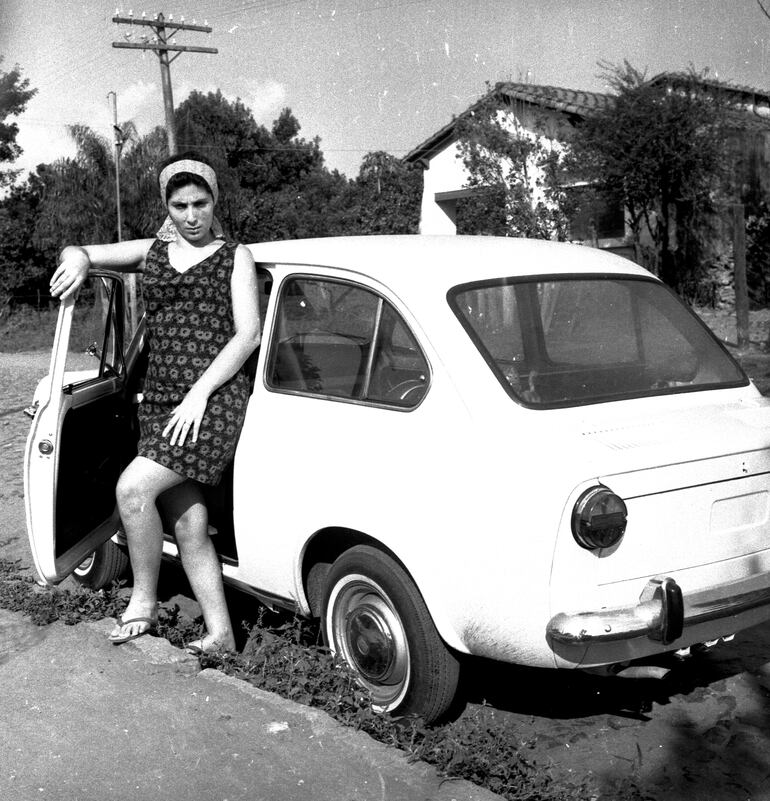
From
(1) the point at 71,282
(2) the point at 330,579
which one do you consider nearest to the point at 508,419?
(2) the point at 330,579

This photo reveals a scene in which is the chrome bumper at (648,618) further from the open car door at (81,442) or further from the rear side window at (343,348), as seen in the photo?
the open car door at (81,442)

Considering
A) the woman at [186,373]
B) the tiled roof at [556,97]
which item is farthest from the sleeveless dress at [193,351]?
the tiled roof at [556,97]

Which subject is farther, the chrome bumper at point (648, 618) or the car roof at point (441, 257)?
the car roof at point (441, 257)

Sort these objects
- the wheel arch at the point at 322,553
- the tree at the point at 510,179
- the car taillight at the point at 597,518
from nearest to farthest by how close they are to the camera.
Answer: the car taillight at the point at 597,518
the wheel arch at the point at 322,553
the tree at the point at 510,179

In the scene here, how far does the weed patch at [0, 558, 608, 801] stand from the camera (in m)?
3.34

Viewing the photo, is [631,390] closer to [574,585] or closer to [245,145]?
[574,585]

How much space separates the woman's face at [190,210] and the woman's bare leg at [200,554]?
102 cm

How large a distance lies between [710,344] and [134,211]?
2779 centimetres

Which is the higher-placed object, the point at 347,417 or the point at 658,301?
the point at 658,301

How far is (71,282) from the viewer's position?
14.1ft

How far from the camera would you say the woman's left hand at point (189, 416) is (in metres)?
4.14

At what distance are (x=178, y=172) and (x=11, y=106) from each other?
111 feet

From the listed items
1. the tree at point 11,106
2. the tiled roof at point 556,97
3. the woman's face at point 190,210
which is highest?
the tree at point 11,106

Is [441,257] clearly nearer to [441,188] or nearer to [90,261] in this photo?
[90,261]
